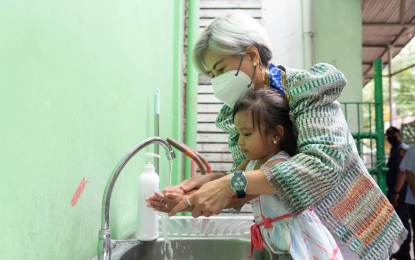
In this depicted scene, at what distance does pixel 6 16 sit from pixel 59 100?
0.27 m

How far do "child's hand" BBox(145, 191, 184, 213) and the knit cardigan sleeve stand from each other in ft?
1.09

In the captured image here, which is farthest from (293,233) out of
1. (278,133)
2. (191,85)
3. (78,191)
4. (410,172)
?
(410,172)

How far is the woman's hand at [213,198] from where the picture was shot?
100 cm

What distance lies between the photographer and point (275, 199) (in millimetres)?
1089

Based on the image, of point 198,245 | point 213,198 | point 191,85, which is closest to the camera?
point 213,198

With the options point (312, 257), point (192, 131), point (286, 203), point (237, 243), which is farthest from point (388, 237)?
point (192, 131)

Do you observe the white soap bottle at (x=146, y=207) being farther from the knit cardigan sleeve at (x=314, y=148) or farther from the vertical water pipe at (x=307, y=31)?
the vertical water pipe at (x=307, y=31)

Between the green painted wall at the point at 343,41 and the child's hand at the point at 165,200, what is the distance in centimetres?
402

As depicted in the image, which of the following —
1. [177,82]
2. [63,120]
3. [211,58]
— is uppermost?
[177,82]

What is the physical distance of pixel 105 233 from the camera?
1.00m

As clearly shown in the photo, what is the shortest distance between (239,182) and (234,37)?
603 mm

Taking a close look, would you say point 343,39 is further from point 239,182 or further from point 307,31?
point 239,182

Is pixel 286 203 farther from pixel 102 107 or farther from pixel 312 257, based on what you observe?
pixel 102 107

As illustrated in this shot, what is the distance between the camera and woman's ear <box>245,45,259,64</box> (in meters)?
1.29
